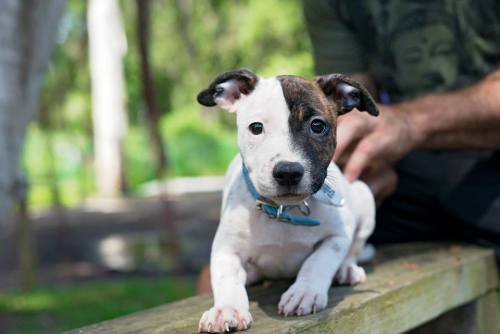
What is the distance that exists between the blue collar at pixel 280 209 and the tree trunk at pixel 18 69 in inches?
81.2

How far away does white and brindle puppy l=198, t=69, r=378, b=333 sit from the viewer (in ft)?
5.62

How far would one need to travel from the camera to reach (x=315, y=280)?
1.91 meters

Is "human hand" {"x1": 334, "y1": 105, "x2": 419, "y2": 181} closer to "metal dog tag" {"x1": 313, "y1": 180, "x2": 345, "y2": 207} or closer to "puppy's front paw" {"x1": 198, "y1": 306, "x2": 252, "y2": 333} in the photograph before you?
"metal dog tag" {"x1": 313, "y1": 180, "x2": 345, "y2": 207}

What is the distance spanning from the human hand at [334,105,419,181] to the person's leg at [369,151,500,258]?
467 mm

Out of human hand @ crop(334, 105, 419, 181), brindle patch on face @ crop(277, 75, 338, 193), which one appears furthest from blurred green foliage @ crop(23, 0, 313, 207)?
brindle patch on face @ crop(277, 75, 338, 193)

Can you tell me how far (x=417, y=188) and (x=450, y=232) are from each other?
0.86 ft

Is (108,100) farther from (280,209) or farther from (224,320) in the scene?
(224,320)

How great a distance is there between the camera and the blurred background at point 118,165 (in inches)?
224

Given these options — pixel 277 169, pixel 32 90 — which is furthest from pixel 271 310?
pixel 32 90

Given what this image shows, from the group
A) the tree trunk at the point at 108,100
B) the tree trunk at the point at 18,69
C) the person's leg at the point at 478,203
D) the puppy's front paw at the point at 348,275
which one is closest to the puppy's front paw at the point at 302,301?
the puppy's front paw at the point at 348,275

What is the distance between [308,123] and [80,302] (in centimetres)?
457

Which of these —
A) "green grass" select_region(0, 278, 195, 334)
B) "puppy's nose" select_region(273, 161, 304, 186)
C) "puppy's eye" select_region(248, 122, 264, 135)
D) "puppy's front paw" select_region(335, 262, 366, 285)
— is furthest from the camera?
"green grass" select_region(0, 278, 195, 334)

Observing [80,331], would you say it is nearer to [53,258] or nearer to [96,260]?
[96,260]

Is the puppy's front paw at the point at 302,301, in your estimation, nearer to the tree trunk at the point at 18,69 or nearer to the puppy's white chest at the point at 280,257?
the puppy's white chest at the point at 280,257
